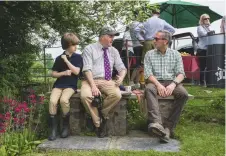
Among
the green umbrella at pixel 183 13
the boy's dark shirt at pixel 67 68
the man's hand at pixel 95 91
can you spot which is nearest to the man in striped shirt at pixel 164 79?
the man's hand at pixel 95 91

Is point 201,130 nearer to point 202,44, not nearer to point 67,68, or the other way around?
point 67,68

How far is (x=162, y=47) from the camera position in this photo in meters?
4.55

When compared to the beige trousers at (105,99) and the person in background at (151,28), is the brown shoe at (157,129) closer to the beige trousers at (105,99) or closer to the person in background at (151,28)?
the beige trousers at (105,99)

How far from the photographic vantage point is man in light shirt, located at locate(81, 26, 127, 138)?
4.37 m

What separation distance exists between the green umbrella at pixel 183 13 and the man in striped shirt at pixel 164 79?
19.2 ft

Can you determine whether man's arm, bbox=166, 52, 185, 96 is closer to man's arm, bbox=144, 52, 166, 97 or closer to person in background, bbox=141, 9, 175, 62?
man's arm, bbox=144, 52, 166, 97

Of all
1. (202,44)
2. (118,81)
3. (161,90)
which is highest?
(202,44)

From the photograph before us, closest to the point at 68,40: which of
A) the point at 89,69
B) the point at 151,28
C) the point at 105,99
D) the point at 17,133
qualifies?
the point at 89,69

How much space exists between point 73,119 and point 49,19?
8.84 ft

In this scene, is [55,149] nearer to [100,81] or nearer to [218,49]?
[100,81]

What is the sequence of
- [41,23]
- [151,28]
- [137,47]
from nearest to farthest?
[41,23]
[151,28]
[137,47]

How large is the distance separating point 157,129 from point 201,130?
1.08 m

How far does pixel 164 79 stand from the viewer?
14.9 ft

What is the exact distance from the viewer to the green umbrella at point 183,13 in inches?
408
